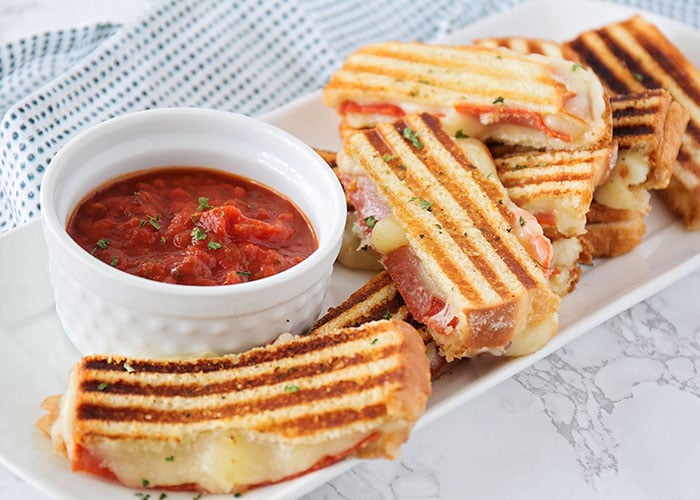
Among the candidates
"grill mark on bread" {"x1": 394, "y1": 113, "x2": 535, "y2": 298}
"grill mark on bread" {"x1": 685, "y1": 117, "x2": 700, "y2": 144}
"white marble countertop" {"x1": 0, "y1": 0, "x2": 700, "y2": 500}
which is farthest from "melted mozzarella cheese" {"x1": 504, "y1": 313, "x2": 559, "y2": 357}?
"grill mark on bread" {"x1": 685, "y1": 117, "x2": 700, "y2": 144}

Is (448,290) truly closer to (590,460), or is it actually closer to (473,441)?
(473,441)

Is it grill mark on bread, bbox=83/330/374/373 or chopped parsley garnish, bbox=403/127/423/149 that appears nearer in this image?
grill mark on bread, bbox=83/330/374/373

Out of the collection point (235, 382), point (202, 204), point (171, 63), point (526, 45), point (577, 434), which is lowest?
point (577, 434)

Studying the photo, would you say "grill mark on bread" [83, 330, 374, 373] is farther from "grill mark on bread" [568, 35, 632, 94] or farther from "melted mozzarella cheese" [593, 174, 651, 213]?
"grill mark on bread" [568, 35, 632, 94]

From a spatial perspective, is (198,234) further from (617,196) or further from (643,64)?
(643,64)

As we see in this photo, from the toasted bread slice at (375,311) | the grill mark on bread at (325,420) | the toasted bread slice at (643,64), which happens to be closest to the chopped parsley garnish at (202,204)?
the toasted bread slice at (375,311)

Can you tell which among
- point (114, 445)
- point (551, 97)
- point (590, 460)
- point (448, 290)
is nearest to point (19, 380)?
point (114, 445)

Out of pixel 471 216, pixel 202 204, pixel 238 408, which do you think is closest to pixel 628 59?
pixel 471 216
